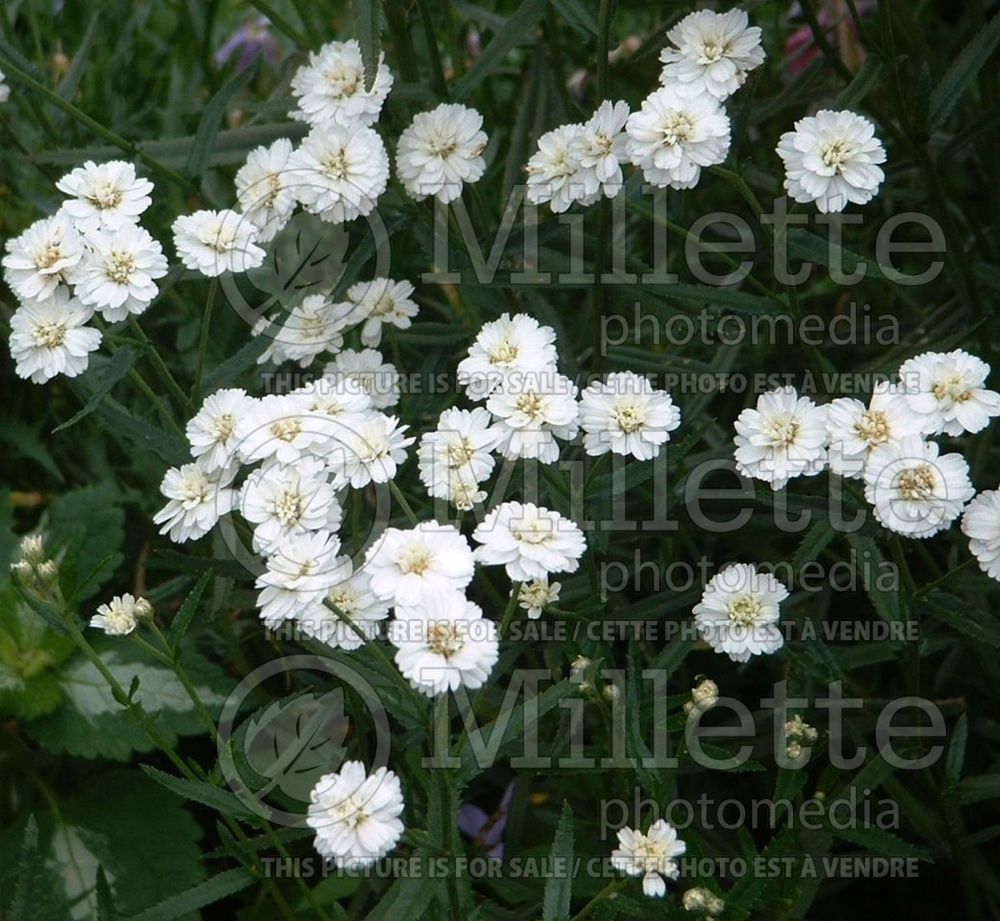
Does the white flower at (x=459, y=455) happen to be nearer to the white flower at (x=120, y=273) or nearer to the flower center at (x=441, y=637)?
the flower center at (x=441, y=637)

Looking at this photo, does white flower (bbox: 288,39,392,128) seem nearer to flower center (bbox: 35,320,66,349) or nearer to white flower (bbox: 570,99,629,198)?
white flower (bbox: 570,99,629,198)

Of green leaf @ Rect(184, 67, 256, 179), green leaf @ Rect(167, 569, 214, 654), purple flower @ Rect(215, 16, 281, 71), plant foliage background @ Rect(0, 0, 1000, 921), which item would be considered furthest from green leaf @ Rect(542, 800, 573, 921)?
purple flower @ Rect(215, 16, 281, 71)

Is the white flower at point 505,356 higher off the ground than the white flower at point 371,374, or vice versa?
the white flower at point 371,374

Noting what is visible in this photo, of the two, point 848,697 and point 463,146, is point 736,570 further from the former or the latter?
point 463,146

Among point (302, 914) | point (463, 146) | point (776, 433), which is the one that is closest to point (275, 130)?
point (463, 146)

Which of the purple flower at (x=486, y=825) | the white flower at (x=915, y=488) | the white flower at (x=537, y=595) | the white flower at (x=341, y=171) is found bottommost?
the purple flower at (x=486, y=825)

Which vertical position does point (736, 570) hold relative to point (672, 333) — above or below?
below

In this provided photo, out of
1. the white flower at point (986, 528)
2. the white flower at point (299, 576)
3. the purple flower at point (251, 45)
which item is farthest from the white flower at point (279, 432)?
the purple flower at point (251, 45)

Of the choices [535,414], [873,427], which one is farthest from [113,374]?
[873,427]
